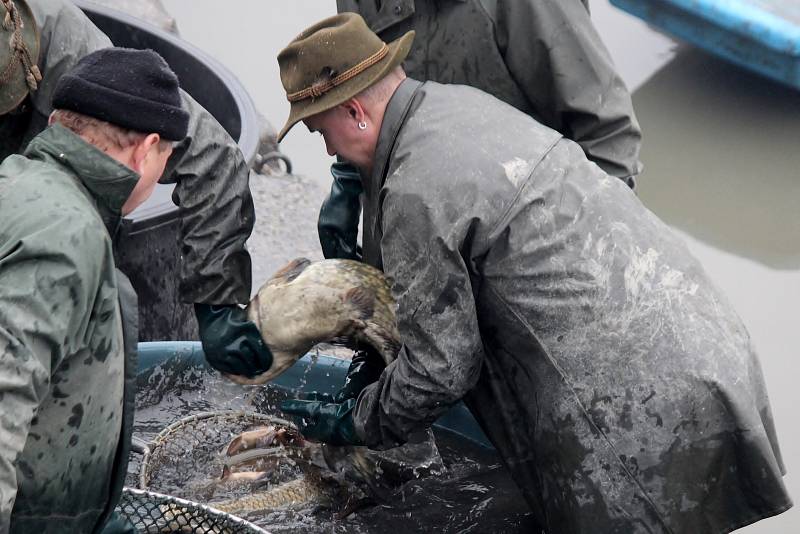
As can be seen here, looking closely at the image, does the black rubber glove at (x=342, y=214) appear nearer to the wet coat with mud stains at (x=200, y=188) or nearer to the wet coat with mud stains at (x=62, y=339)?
the wet coat with mud stains at (x=200, y=188)

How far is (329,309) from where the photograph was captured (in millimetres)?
3318

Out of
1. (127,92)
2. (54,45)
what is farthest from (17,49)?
(127,92)

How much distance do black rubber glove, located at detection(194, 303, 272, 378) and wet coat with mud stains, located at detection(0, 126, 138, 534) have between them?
76cm

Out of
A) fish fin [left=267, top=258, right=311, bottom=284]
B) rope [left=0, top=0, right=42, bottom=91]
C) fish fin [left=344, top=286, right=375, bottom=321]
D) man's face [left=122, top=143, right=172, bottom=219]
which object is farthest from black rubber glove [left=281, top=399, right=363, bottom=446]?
rope [left=0, top=0, right=42, bottom=91]

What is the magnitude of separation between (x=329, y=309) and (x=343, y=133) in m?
0.58

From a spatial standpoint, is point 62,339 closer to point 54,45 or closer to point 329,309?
point 329,309

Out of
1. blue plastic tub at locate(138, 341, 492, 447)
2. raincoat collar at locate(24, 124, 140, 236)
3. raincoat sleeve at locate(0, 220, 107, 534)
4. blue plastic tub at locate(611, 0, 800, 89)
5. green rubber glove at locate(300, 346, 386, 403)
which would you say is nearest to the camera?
raincoat sleeve at locate(0, 220, 107, 534)

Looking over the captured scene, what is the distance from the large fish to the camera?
3316mm

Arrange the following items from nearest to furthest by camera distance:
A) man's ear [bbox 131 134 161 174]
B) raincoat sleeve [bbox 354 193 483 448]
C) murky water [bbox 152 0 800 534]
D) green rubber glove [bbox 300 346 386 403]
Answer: man's ear [bbox 131 134 161 174], raincoat sleeve [bbox 354 193 483 448], green rubber glove [bbox 300 346 386 403], murky water [bbox 152 0 800 534]

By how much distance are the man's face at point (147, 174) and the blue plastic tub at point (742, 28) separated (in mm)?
6209

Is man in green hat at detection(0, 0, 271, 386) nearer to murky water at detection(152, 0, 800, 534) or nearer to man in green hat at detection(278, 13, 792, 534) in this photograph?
man in green hat at detection(278, 13, 792, 534)

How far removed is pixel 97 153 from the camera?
2414mm

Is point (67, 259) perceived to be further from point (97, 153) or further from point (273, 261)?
point (273, 261)

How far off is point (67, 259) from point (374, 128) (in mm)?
1064
